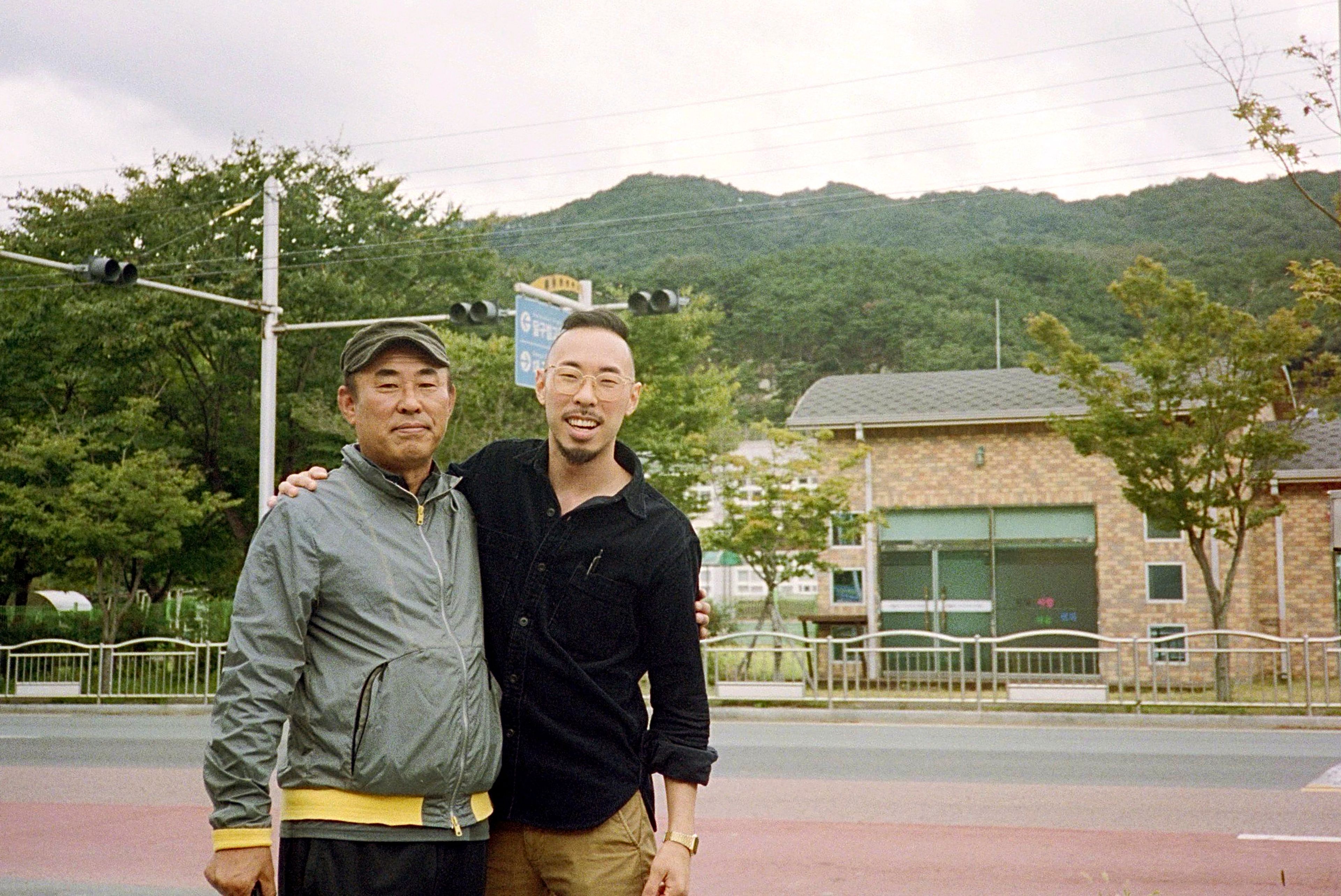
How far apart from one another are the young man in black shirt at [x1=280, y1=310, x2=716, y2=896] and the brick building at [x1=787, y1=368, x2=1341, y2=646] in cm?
2182

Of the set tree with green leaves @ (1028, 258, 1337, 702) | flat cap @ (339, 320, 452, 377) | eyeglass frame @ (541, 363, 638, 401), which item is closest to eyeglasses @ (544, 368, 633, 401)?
eyeglass frame @ (541, 363, 638, 401)

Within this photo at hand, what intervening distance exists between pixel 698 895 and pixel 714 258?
88253 mm

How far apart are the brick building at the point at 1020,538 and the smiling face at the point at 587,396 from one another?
860 inches

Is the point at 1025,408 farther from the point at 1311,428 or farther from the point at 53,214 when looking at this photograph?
the point at 53,214

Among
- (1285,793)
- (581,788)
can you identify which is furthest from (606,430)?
(1285,793)

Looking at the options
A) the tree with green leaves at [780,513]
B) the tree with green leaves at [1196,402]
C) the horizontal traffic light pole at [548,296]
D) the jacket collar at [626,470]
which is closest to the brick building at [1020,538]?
the tree with green leaves at [780,513]

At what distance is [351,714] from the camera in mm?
2932

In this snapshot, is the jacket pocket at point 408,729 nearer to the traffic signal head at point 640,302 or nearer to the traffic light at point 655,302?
the traffic signal head at point 640,302

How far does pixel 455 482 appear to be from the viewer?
3.41m

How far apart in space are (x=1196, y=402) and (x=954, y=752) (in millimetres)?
10286

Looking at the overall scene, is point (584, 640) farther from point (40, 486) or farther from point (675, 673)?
point (40, 486)

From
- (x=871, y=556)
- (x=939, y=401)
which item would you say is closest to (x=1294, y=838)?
(x=871, y=556)

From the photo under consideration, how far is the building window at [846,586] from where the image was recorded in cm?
2853

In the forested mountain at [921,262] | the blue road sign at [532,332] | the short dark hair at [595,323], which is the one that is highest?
the forested mountain at [921,262]
